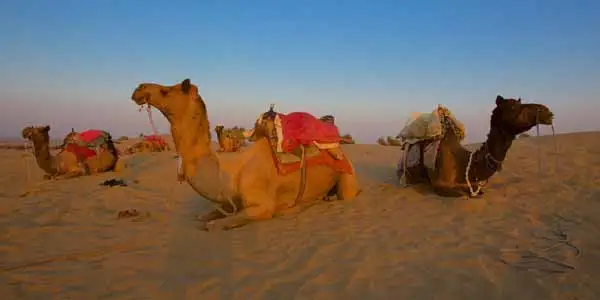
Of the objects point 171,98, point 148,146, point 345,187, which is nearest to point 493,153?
point 345,187

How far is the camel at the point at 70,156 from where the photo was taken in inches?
396

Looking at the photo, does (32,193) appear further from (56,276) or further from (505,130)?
(505,130)

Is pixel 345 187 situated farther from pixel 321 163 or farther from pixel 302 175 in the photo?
pixel 302 175

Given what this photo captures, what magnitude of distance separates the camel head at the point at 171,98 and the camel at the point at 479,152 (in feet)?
11.9

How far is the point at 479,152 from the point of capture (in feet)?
20.5

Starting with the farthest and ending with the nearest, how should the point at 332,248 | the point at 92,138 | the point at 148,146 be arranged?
the point at 148,146 → the point at 92,138 → the point at 332,248

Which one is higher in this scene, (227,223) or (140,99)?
(140,99)

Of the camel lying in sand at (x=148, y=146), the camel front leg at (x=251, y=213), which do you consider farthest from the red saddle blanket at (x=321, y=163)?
the camel lying in sand at (x=148, y=146)

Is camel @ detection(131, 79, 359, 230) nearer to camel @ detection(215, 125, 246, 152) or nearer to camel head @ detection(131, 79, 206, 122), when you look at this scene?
camel head @ detection(131, 79, 206, 122)

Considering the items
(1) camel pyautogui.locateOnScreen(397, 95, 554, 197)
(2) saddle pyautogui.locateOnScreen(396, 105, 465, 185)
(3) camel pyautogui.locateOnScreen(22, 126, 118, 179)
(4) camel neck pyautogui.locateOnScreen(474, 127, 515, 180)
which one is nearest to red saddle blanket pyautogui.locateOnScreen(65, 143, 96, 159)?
(3) camel pyautogui.locateOnScreen(22, 126, 118, 179)

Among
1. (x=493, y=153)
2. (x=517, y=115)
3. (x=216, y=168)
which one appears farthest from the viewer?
(x=493, y=153)

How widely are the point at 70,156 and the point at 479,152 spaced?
926 cm

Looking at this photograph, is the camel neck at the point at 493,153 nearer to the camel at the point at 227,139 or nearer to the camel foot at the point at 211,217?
the camel foot at the point at 211,217

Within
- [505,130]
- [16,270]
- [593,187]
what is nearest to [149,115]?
[16,270]
